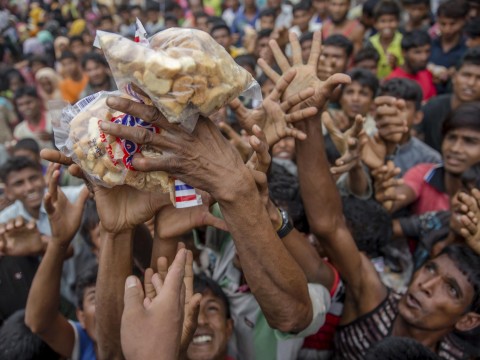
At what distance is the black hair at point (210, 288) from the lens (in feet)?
6.63

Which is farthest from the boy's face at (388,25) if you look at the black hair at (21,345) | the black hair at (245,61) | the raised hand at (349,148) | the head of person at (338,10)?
the black hair at (21,345)

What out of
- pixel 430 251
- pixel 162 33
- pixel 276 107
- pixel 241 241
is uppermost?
pixel 162 33

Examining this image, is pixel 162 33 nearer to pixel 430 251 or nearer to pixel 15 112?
pixel 430 251

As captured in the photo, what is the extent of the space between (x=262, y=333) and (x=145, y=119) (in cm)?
121

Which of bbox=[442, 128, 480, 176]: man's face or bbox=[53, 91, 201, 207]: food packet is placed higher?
bbox=[53, 91, 201, 207]: food packet

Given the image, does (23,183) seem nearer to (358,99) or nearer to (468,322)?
(358,99)

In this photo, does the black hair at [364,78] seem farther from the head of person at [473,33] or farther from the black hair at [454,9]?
the black hair at [454,9]

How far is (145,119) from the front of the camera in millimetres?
1196

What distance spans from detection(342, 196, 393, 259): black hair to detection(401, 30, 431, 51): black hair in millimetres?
2792

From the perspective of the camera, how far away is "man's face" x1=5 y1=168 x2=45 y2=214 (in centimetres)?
316

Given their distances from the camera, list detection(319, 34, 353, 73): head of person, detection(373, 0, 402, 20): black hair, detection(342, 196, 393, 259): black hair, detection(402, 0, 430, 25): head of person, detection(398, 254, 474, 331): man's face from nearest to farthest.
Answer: detection(398, 254, 474, 331): man's face → detection(342, 196, 393, 259): black hair → detection(319, 34, 353, 73): head of person → detection(373, 0, 402, 20): black hair → detection(402, 0, 430, 25): head of person

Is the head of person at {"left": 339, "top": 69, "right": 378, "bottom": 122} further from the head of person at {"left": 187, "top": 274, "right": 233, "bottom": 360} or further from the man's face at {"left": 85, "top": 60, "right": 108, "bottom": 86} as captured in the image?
the man's face at {"left": 85, "top": 60, "right": 108, "bottom": 86}

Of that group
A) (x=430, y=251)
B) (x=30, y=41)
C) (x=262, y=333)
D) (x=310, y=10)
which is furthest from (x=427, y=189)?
(x=30, y=41)

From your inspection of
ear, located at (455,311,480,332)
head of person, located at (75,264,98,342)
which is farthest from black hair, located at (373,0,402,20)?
head of person, located at (75,264,98,342)
